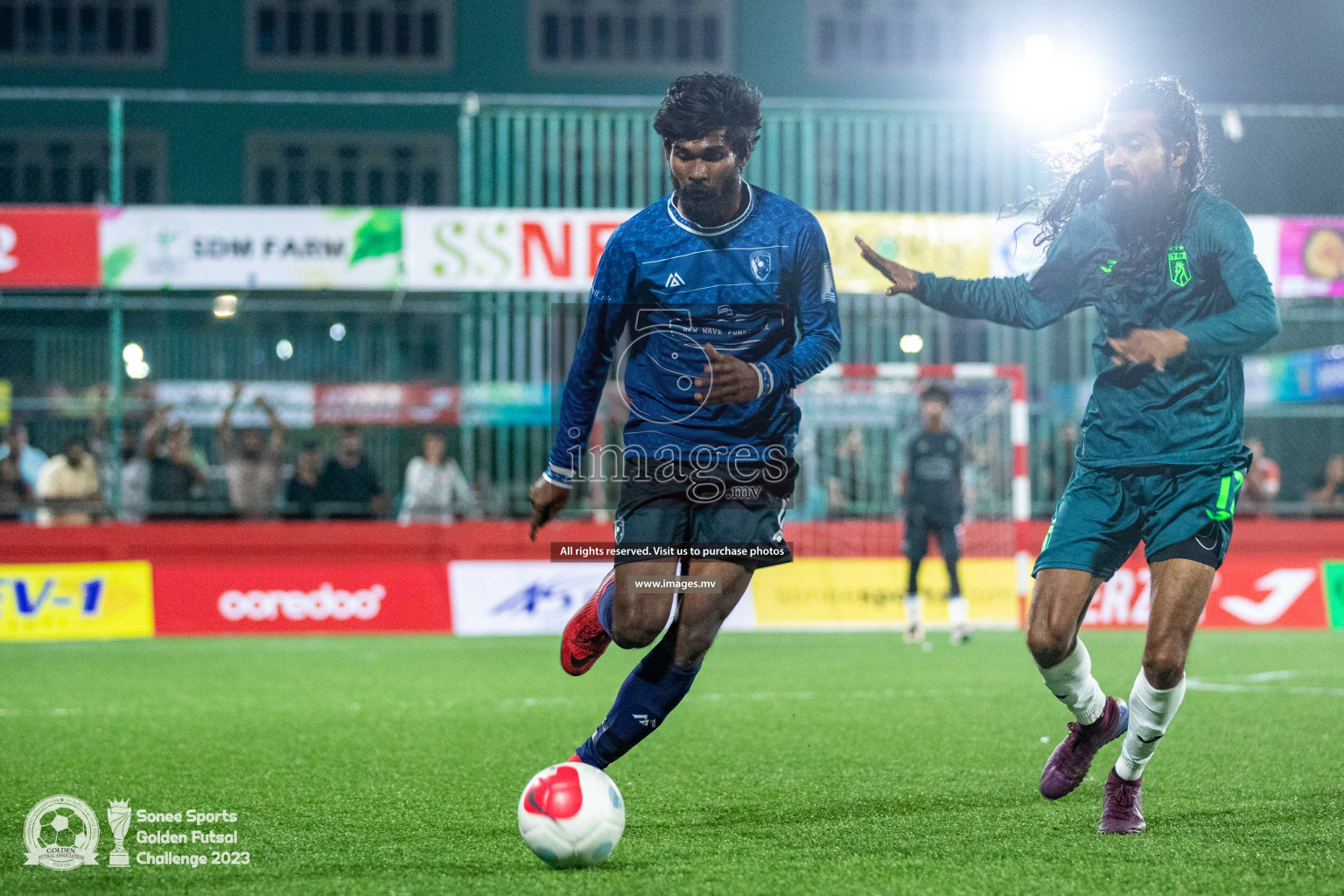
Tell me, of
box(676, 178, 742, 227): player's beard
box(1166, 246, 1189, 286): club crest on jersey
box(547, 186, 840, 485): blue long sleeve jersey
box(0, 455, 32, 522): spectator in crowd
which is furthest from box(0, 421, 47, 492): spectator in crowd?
box(1166, 246, 1189, 286): club crest on jersey

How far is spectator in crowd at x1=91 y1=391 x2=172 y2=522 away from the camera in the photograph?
14.1 meters

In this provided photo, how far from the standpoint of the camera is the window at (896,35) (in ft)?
94.9

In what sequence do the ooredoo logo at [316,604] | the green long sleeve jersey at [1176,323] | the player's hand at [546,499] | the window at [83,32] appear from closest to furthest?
the green long sleeve jersey at [1176,323] < the player's hand at [546,499] < the ooredoo logo at [316,604] < the window at [83,32]

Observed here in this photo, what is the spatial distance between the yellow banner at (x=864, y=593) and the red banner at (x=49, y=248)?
272 inches

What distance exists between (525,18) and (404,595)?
17.9m

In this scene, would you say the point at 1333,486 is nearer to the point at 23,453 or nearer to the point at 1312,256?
the point at 1312,256

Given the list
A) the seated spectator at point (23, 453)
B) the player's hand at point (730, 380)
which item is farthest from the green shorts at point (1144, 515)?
the seated spectator at point (23, 453)

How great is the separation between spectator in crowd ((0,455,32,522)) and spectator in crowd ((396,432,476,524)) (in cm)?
350

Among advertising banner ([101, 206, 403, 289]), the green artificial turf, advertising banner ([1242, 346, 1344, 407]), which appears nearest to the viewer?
the green artificial turf

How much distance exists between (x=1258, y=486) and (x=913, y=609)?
573 centimetres

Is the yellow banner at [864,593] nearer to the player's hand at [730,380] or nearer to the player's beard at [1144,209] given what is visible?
the player's beard at [1144,209]

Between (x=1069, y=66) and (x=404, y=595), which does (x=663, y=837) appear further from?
(x=1069, y=66)

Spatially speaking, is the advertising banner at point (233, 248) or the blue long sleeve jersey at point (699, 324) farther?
the advertising banner at point (233, 248)

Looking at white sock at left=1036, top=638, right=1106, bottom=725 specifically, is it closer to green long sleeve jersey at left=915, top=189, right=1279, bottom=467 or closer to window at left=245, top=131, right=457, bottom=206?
green long sleeve jersey at left=915, top=189, right=1279, bottom=467
